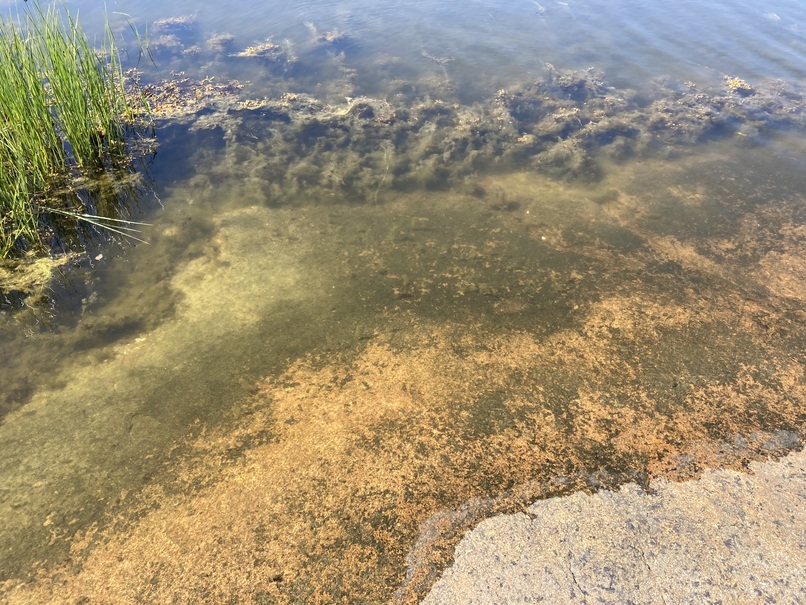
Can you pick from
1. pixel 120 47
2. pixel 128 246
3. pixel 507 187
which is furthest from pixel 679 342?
pixel 120 47

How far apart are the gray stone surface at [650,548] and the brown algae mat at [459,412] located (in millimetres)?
81

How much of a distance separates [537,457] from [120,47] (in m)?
7.01

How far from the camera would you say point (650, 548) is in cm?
162

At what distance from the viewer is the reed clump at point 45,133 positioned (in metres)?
2.96

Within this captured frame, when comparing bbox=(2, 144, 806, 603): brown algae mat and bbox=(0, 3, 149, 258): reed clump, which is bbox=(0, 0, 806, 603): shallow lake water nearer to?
bbox=(2, 144, 806, 603): brown algae mat

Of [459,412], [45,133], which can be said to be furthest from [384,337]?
[45,133]

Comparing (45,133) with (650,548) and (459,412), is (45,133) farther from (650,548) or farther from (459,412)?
(650,548)

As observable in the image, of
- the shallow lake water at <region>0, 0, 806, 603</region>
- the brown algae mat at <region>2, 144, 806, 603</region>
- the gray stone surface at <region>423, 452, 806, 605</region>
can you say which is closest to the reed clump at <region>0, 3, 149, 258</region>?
the shallow lake water at <region>0, 0, 806, 603</region>

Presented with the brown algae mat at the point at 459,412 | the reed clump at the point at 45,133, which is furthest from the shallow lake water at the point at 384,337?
the reed clump at the point at 45,133

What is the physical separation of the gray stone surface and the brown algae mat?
0.08 m

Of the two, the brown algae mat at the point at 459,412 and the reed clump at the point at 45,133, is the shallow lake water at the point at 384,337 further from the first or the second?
the reed clump at the point at 45,133

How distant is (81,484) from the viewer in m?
1.90

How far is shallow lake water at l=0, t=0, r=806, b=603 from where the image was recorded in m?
1.74

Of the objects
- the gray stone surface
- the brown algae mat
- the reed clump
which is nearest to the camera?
the gray stone surface
